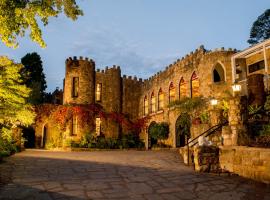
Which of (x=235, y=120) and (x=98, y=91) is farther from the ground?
(x=98, y=91)

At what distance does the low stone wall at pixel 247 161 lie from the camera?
6.55 meters

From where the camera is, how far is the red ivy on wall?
24000mm

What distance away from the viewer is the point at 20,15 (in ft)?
22.7

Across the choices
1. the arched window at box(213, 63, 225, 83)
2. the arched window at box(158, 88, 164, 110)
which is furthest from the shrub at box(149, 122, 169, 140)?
the arched window at box(213, 63, 225, 83)

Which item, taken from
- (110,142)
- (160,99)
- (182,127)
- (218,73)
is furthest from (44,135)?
(218,73)

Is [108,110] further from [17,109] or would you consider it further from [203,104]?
[17,109]

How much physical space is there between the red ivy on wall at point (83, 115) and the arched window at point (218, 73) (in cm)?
886

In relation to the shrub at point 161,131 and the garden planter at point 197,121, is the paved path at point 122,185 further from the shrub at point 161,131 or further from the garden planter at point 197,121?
the shrub at point 161,131

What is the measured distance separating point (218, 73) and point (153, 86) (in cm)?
786

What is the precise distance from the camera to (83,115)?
2412 cm

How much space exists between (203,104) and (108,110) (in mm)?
11039

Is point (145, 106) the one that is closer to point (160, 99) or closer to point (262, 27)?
point (160, 99)

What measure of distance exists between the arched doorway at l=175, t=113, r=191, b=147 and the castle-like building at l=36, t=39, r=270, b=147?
0.16 metres

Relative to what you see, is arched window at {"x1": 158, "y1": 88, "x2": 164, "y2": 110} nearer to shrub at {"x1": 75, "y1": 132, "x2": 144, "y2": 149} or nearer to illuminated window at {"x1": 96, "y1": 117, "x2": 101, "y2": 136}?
shrub at {"x1": 75, "y1": 132, "x2": 144, "y2": 149}
